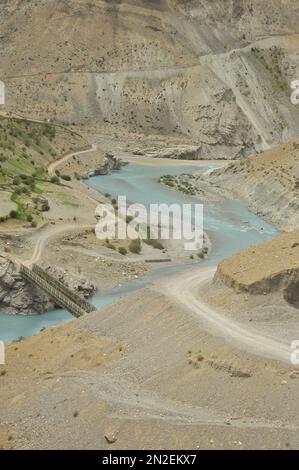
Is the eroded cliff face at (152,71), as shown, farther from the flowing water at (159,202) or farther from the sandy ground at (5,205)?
the sandy ground at (5,205)

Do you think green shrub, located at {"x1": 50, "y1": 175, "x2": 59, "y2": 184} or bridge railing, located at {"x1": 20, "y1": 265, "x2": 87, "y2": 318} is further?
green shrub, located at {"x1": 50, "y1": 175, "x2": 59, "y2": 184}

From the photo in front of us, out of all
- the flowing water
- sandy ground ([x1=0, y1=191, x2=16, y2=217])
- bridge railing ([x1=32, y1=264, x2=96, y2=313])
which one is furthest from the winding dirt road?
sandy ground ([x1=0, y1=191, x2=16, y2=217])

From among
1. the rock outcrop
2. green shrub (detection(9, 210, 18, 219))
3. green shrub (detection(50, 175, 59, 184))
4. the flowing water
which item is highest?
the rock outcrop

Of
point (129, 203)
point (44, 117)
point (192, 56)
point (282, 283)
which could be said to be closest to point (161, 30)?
point (192, 56)

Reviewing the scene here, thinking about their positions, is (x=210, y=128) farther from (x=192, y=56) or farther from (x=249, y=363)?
(x=249, y=363)

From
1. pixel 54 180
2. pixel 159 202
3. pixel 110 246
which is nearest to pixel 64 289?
pixel 110 246

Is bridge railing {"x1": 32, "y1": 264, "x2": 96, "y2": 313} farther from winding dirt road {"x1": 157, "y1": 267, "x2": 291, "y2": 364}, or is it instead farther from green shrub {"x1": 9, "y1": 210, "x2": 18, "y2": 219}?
green shrub {"x1": 9, "y1": 210, "x2": 18, "y2": 219}
